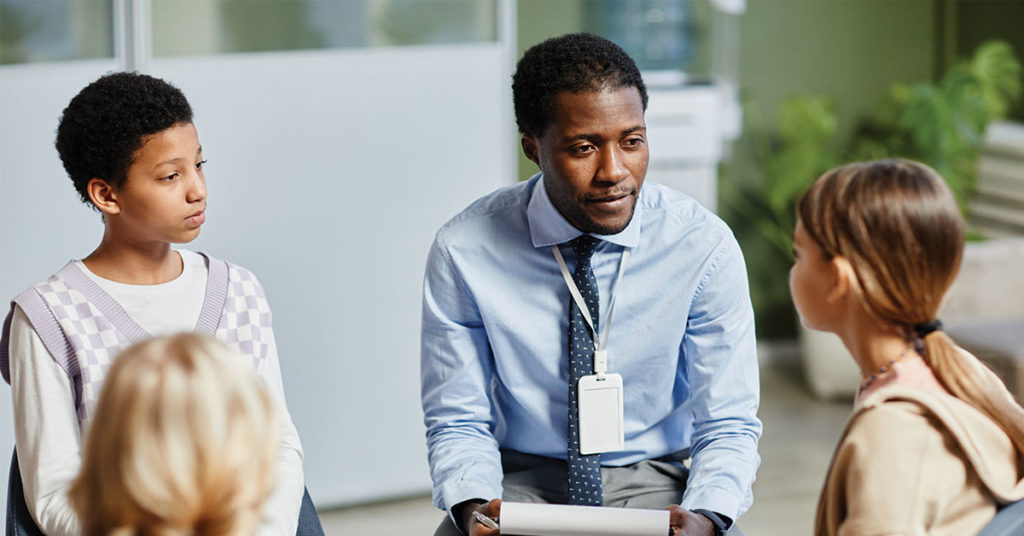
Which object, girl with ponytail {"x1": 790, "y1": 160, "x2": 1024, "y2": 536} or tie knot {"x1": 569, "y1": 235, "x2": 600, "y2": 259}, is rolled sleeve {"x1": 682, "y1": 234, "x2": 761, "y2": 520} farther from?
girl with ponytail {"x1": 790, "y1": 160, "x2": 1024, "y2": 536}

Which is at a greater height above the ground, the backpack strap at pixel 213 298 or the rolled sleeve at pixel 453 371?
the backpack strap at pixel 213 298

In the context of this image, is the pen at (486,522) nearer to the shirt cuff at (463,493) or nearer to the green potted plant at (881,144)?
the shirt cuff at (463,493)

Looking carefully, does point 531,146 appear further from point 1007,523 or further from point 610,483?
point 1007,523

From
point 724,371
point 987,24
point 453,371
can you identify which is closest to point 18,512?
point 453,371

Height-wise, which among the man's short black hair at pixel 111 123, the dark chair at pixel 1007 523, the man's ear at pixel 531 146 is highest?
the man's short black hair at pixel 111 123

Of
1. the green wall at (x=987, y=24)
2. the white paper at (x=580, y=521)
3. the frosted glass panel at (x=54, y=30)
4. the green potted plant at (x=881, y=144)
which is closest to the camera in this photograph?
the white paper at (x=580, y=521)

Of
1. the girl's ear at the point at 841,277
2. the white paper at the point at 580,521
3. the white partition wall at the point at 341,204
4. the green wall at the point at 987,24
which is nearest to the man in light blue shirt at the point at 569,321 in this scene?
the white paper at the point at 580,521

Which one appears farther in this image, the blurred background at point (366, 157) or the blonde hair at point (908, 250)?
the blurred background at point (366, 157)

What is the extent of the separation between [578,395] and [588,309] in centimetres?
13

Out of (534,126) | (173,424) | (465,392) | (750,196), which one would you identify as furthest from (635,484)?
(750,196)

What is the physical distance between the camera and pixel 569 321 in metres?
1.80

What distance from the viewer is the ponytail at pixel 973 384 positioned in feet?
4.18

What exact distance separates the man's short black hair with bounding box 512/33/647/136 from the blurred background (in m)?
1.13

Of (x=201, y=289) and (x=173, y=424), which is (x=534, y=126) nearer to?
(x=201, y=289)
